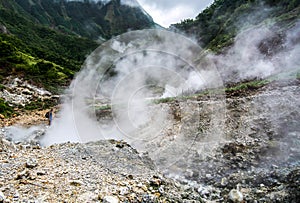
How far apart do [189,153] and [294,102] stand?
5318 mm

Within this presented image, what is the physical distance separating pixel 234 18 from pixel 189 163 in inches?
1267

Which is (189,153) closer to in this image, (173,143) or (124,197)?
(173,143)

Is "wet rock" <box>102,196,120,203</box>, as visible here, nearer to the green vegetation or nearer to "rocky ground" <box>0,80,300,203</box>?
"rocky ground" <box>0,80,300,203</box>

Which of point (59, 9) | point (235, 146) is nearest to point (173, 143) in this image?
point (235, 146)

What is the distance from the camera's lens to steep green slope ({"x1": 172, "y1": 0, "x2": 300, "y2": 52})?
25.6 m

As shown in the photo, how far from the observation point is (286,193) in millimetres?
6668

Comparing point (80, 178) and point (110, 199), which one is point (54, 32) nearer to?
point (80, 178)

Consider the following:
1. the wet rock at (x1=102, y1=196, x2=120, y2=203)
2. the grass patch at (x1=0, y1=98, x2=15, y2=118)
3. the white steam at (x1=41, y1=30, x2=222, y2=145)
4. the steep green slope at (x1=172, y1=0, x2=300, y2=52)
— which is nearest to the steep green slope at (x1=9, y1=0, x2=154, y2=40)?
the steep green slope at (x1=172, y1=0, x2=300, y2=52)

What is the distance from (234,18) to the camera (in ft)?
121

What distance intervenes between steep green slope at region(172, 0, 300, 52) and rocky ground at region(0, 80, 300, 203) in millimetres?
14237

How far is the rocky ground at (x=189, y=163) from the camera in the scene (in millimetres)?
6145

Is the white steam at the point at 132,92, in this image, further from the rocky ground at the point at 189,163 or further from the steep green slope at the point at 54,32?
the steep green slope at the point at 54,32

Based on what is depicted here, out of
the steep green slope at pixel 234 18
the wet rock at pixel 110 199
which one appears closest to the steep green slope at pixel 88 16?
the steep green slope at pixel 234 18

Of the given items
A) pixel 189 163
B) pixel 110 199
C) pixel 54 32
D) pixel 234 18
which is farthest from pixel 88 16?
pixel 110 199
